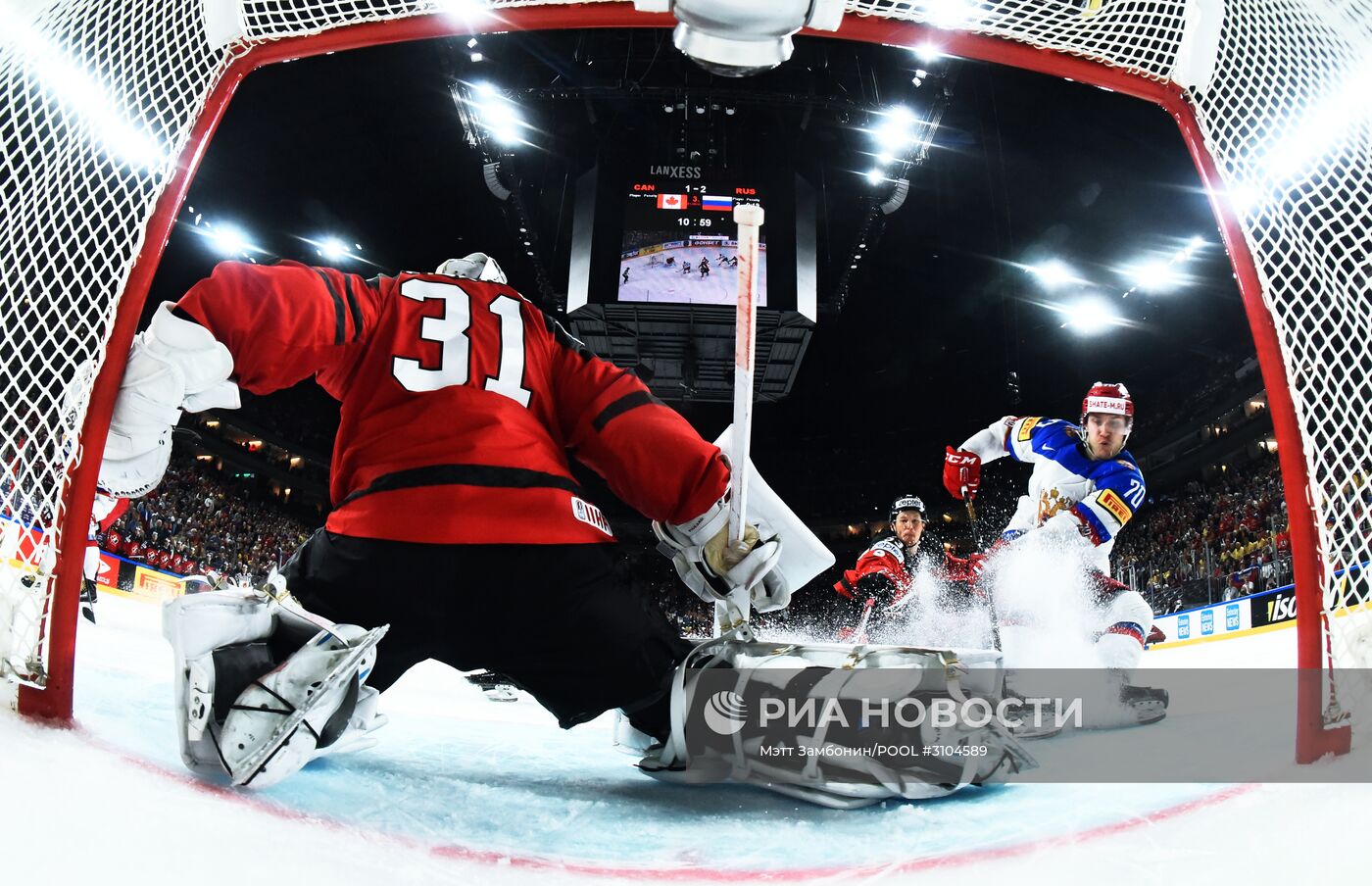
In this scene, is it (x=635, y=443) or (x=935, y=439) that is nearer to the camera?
(x=635, y=443)

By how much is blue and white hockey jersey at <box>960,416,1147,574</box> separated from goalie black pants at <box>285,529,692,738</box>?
→ 2117 mm

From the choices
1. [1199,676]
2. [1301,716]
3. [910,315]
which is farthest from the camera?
[910,315]

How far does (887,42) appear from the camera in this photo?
1.36 meters

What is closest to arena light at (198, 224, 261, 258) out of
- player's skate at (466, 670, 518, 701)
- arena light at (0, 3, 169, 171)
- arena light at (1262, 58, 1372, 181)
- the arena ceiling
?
the arena ceiling

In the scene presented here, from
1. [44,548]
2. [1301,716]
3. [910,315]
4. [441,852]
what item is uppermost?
[910,315]

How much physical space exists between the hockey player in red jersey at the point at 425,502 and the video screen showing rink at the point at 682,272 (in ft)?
19.0

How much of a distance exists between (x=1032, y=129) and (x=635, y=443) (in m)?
9.15

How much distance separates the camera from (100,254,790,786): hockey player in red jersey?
108cm

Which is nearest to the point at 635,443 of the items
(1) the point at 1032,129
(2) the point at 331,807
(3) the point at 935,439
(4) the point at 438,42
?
(2) the point at 331,807

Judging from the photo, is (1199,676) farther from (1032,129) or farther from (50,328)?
(1032,129)

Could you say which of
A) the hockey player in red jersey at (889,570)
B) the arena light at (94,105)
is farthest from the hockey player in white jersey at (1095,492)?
the arena light at (94,105)

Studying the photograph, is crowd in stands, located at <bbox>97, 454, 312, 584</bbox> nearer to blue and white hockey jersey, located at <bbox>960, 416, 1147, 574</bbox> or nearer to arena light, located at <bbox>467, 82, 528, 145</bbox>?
arena light, located at <bbox>467, 82, 528, 145</bbox>

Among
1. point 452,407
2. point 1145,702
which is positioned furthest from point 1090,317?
point 452,407

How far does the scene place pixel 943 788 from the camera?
1.16 m
